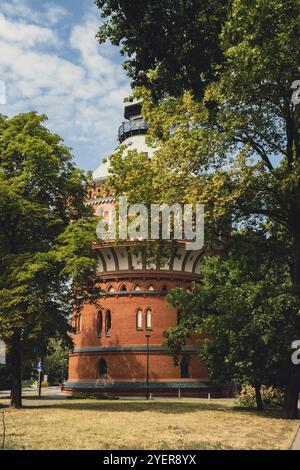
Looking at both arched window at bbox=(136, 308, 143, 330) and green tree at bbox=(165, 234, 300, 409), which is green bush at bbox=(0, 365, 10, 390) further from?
green tree at bbox=(165, 234, 300, 409)

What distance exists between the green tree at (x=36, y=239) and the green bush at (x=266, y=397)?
10137 mm

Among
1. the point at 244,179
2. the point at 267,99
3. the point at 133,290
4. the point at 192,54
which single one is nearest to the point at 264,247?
the point at 244,179

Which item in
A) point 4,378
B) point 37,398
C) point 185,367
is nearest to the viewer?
point 37,398

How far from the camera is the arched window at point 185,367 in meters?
39.8

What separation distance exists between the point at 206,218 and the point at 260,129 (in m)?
4.24

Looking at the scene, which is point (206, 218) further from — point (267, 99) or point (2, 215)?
point (2, 215)

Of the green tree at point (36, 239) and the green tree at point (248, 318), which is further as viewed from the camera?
the green tree at point (36, 239)

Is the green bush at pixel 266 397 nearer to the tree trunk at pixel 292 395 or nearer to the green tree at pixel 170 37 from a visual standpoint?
the tree trunk at pixel 292 395

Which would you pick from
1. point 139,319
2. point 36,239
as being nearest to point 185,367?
point 139,319

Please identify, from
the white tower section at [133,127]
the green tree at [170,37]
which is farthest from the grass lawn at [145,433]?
the white tower section at [133,127]

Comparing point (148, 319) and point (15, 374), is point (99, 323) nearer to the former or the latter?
point (148, 319)

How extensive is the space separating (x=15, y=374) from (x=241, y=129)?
15.8m

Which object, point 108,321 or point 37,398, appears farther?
point 108,321

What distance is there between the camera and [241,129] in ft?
61.1
